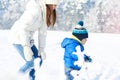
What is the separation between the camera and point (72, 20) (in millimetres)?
13727

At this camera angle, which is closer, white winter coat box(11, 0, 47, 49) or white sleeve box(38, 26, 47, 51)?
white winter coat box(11, 0, 47, 49)

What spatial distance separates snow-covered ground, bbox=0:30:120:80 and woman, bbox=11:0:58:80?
0.35m

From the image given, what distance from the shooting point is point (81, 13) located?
1366 cm

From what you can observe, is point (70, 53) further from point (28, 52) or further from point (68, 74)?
point (28, 52)

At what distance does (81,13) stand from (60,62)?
279 inches

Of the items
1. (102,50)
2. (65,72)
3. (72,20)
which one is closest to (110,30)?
(72,20)

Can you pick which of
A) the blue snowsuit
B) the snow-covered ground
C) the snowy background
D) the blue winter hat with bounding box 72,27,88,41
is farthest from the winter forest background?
the blue snowsuit

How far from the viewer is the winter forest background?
1331 centimetres

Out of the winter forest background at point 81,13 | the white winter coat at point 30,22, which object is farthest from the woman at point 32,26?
the winter forest background at point 81,13

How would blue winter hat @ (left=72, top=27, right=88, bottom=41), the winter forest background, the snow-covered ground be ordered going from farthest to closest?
the winter forest background → the snow-covered ground → blue winter hat @ (left=72, top=27, right=88, bottom=41)

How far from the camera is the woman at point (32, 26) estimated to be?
13.5 feet

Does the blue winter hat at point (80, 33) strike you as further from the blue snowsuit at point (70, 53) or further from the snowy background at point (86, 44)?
the snowy background at point (86, 44)

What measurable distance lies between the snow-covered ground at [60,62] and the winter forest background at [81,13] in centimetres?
285

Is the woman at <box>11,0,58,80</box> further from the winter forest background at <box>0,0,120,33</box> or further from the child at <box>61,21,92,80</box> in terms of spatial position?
the winter forest background at <box>0,0,120,33</box>
